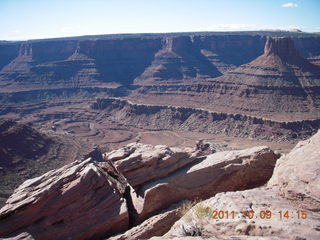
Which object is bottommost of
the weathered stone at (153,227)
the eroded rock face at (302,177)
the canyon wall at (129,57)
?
the weathered stone at (153,227)

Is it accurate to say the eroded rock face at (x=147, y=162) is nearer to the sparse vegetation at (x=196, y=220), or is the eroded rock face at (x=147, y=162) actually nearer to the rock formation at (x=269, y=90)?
the sparse vegetation at (x=196, y=220)

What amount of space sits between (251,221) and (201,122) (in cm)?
8528

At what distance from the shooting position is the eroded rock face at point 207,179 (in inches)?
790

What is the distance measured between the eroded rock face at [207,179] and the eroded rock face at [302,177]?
11.9 ft

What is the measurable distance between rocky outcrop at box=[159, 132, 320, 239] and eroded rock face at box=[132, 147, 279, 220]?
15.1 ft

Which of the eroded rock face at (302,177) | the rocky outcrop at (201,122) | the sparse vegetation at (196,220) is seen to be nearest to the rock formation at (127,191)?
the eroded rock face at (302,177)

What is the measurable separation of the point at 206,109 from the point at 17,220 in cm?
8699

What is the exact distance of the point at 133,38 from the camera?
185500 millimetres

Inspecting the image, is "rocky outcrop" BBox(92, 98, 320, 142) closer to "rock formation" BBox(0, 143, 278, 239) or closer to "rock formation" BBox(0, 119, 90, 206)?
"rock formation" BBox(0, 119, 90, 206)

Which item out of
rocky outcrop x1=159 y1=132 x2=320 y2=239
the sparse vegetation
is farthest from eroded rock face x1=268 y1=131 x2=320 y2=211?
the sparse vegetation

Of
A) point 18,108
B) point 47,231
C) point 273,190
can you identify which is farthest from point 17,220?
point 18,108

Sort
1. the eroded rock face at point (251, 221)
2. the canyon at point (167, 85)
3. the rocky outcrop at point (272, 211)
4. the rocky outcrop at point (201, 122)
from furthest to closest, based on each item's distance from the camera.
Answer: the canyon at point (167, 85) < the rocky outcrop at point (201, 122) < the rocky outcrop at point (272, 211) < the eroded rock face at point (251, 221)

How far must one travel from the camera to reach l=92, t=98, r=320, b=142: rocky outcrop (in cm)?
8131

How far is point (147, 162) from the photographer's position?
21297 millimetres
